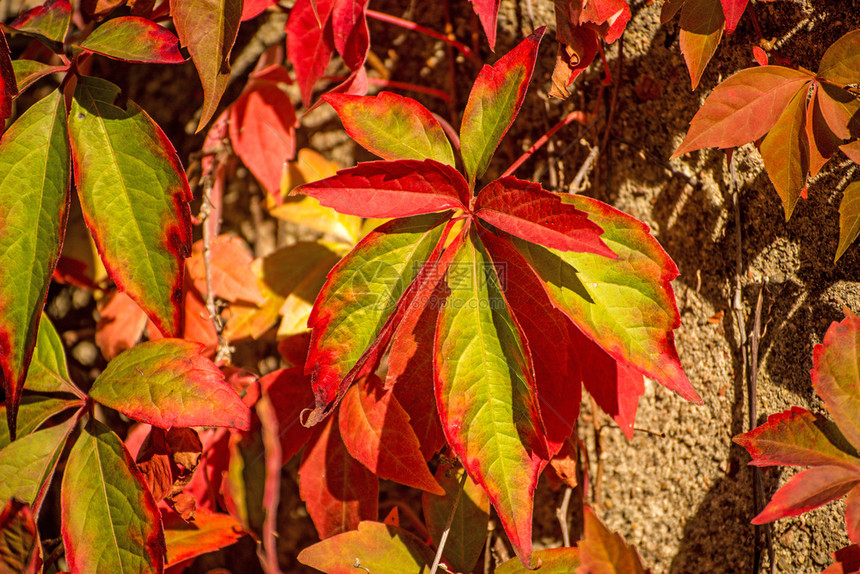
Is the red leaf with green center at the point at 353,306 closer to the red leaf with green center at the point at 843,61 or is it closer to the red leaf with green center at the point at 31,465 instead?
the red leaf with green center at the point at 31,465

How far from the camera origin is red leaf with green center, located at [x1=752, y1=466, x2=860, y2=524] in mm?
750

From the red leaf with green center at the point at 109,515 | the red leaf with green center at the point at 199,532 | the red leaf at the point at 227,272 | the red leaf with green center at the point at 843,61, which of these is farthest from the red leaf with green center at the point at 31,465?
the red leaf with green center at the point at 843,61

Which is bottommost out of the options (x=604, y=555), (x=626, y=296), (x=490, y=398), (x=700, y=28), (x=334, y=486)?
(x=334, y=486)

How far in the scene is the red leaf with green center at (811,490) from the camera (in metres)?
0.75

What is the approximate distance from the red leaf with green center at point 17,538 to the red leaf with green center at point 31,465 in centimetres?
8

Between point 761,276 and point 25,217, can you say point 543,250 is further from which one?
point 25,217

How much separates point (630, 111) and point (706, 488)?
0.67 meters

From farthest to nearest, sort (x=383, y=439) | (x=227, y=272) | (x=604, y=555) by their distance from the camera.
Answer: (x=227, y=272) < (x=383, y=439) < (x=604, y=555)

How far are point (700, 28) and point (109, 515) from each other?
1050 mm

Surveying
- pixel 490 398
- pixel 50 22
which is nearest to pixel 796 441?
pixel 490 398

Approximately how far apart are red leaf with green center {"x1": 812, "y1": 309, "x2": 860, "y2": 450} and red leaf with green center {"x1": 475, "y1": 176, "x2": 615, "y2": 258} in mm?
401

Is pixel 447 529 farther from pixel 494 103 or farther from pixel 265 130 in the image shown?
pixel 265 130

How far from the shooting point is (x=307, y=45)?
3.06 ft

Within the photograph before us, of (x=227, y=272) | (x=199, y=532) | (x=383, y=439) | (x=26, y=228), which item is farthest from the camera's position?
(x=227, y=272)
